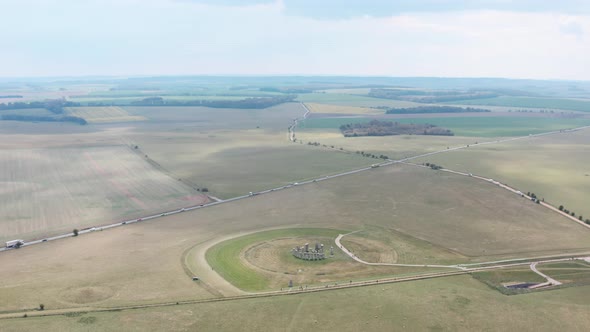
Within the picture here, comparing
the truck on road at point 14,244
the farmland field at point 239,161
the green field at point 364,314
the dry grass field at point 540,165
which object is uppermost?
the dry grass field at point 540,165

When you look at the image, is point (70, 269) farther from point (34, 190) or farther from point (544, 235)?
point (544, 235)

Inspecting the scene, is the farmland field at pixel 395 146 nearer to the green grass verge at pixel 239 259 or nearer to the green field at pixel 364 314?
the green grass verge at pixel 239 259

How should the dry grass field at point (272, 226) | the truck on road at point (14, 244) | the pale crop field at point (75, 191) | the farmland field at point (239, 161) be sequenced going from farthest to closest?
1. the farmland field at point (239, 161)
2. the pale crop field at point (75, 191)
3. the truck on road at point (14, 244)
4. the dry grass field at point (272, 226)

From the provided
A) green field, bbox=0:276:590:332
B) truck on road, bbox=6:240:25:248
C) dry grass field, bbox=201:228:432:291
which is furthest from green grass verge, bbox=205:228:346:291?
truck on road, bbox=6:240:25:248

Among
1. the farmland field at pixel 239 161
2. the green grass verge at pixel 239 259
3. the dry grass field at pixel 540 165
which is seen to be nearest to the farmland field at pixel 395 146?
the dry grass field at pixel 540 165

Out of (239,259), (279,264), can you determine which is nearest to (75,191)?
(239,259)

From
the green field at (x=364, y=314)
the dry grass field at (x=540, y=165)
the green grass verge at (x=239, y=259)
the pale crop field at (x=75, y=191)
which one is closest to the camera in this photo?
the green field at (x=364, y=314)
